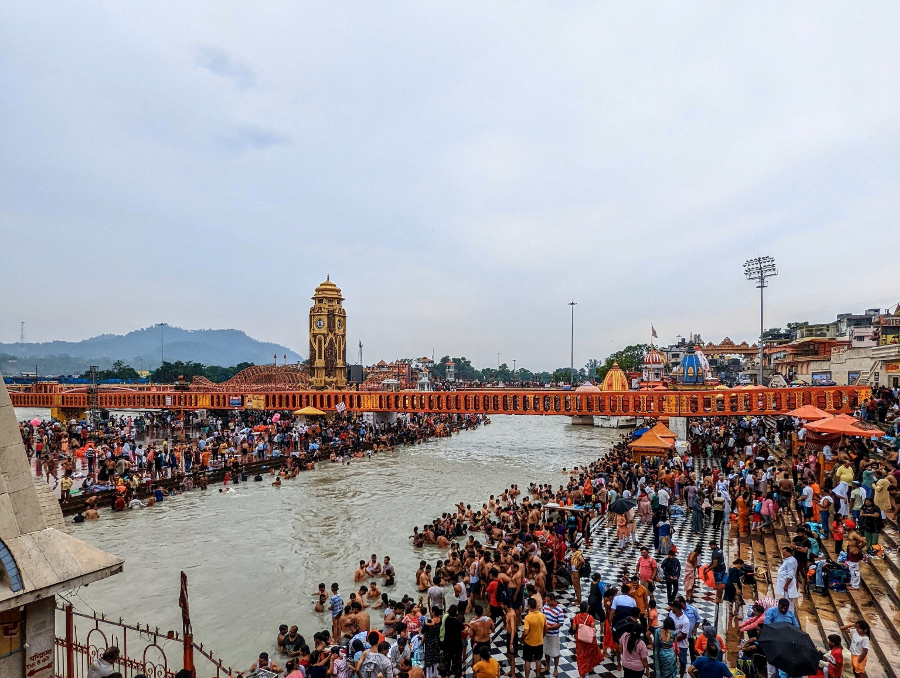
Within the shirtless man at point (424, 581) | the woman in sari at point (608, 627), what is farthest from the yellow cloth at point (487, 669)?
the shirtless man at point (424, 581)

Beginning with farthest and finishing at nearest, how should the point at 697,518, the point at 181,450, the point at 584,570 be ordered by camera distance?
the point at 181,450
the point at 697,518
the point at 584,570

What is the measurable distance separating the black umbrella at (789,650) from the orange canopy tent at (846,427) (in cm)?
1168

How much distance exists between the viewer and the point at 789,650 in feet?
20.0

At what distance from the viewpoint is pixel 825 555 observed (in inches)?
452

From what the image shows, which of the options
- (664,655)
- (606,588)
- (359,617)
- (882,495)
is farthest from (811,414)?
(359,617)

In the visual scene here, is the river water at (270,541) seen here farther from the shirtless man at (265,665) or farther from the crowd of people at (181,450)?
the crowd of people at (181,450)

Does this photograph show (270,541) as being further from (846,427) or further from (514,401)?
(514,401)

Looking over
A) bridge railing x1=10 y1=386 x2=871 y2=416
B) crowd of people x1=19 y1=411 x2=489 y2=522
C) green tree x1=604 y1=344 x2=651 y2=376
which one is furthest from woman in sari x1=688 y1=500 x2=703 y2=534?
green tree x1=604 y1=344 x2=651 y2=376

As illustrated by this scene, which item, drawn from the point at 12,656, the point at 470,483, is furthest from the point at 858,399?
the point at 12,656

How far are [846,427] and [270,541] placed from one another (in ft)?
62.1

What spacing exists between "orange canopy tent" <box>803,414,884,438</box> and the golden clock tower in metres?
42.7

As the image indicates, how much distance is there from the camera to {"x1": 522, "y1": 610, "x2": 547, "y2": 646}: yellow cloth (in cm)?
796

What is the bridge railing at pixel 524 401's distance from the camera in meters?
31.3

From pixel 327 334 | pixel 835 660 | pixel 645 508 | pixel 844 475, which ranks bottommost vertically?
pixel 645 508
